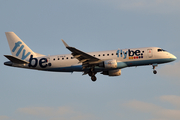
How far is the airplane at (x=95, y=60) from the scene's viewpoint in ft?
166

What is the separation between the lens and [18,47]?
2274 inches

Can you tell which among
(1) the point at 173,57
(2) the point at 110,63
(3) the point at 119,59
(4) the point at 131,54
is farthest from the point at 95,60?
(1) the point at 173,57

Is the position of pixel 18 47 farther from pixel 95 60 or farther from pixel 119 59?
pixel 119 59

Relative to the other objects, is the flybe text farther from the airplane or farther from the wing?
the wing

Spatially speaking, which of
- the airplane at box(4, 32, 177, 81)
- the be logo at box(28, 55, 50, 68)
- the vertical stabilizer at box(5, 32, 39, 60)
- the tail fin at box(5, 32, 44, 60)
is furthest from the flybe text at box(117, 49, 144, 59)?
the vertical stabilizer at box(5, 32, 39, 60)

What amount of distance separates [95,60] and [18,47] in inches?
654

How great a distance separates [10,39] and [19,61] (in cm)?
675

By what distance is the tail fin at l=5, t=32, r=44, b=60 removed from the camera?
187 feet

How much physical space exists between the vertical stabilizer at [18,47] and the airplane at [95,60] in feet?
2.45

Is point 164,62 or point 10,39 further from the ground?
point 10,39

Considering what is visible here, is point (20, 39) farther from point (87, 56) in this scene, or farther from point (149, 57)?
point (149, 57)

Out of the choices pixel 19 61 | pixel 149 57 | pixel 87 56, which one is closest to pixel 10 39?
pixel 19 61

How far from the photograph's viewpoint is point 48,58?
179 ft

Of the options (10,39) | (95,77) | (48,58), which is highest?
(10,39)
